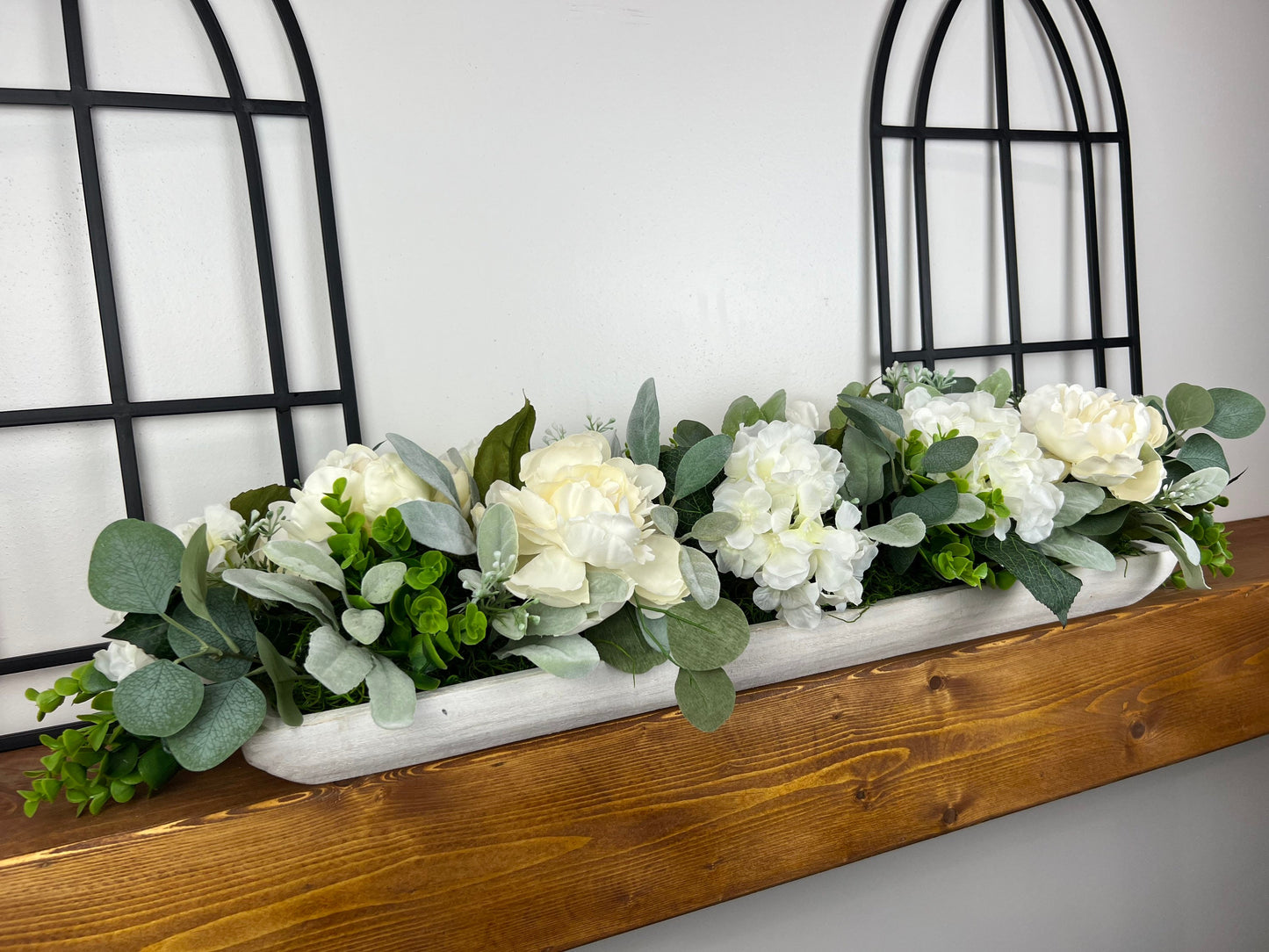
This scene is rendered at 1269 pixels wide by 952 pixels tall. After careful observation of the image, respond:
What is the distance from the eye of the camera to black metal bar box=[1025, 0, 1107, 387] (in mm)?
1216

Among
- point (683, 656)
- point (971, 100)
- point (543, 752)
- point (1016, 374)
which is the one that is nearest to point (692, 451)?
point (683, 656)

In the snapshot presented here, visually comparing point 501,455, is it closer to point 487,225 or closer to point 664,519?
point 664,519

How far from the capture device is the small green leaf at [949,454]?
0.75m

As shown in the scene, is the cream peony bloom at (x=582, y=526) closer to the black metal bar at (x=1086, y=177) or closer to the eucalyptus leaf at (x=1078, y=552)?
the eucalyptus leaf at (x=1078, y=552)

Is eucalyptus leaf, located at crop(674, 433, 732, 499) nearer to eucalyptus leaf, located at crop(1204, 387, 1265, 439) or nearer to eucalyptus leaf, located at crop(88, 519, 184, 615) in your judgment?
eucalyptus leaf, located at crop(88, 519, 184, 615)

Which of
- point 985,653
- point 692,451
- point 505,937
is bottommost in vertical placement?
point 505,937

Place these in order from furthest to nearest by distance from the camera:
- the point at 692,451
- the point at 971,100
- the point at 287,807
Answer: the point at 971,100
the point at 692,451
the point at 287,807

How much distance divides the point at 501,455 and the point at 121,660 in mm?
317

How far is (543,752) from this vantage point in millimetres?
668

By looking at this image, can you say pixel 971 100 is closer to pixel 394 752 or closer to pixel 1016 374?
pixel 1016 374

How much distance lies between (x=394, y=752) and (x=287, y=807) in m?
0.08

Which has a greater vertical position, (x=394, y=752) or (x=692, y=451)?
(x=692, y=451)

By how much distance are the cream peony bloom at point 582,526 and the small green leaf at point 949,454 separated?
0.27 m

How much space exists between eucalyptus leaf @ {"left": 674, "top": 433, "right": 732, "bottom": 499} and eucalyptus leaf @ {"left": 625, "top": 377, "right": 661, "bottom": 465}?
0.10 feet
